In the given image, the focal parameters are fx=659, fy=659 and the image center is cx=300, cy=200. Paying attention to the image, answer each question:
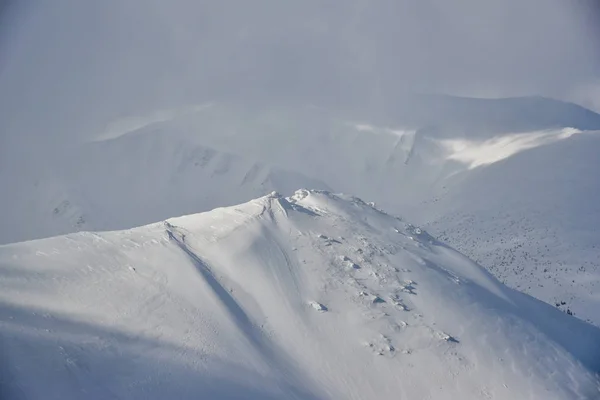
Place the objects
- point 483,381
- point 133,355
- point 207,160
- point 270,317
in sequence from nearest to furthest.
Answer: point 133,355 → point 483,381 → point 270,317 → point 207,160

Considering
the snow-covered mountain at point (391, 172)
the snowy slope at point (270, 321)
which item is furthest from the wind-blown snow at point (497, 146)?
the snowy slope at point (270, 321)

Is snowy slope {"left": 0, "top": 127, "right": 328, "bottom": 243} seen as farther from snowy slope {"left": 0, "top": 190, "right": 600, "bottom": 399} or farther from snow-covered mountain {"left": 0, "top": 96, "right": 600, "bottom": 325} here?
snowy slope {"left": 0, "top": 190, "right": 600, "bottom": 399}

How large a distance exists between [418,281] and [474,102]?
59.0m

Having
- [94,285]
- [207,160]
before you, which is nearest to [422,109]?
[207,160]

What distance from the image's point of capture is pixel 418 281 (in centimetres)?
2484

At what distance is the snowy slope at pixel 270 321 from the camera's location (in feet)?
60.1

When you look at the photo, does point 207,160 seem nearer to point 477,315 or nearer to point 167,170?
point 167,170

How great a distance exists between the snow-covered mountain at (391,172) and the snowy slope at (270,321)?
728 inches

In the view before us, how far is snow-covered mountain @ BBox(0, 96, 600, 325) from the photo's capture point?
48.7m

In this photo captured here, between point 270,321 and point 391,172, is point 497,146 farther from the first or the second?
point 270,321

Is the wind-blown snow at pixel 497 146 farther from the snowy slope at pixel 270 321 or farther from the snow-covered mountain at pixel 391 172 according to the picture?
the snowy slope at pixel 270 321

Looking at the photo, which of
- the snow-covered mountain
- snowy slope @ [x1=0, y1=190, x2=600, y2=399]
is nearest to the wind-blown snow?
the snow-covered mountain

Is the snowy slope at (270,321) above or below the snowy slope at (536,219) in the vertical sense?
above

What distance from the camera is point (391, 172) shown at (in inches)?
2771
